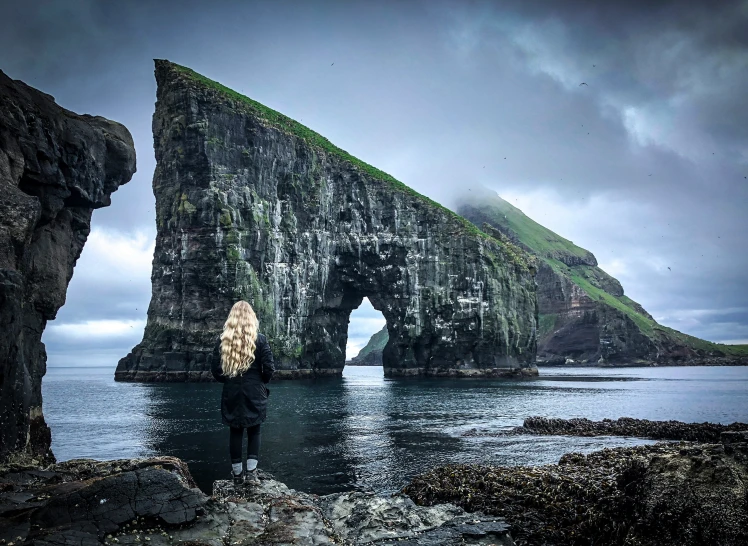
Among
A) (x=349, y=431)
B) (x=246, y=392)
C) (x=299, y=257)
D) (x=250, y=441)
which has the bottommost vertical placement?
(x=349, y=431)

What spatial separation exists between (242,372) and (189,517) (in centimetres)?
A: 261

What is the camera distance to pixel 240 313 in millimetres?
9617

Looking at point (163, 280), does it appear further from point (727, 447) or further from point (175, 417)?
point (727, 447)

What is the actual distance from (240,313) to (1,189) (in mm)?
10989

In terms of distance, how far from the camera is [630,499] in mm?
8680

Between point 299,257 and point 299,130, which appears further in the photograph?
point 299,130

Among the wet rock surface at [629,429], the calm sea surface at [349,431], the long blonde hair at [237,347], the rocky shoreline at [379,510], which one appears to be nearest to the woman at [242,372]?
the long blonde hair at [237,347]

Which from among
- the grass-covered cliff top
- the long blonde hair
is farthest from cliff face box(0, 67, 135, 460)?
the grass-covered cliff top

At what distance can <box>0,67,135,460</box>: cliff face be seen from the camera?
14.4 meters

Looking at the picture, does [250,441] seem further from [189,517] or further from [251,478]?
[189,517]

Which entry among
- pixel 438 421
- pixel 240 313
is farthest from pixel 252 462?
pixel 438 421

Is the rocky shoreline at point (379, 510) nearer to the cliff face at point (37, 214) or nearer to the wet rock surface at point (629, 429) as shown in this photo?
the cliff face at point (37, 214)

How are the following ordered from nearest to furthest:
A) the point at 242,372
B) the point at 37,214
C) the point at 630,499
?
the point at 630,499
the point at 242,372
the point at 37,214

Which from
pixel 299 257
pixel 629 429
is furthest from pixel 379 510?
pixel 299 257
